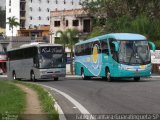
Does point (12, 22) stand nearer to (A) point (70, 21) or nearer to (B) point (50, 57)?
(A) point (70, 21)

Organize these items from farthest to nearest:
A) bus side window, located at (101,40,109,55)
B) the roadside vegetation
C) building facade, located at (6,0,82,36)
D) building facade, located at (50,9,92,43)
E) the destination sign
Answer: building facade, located at (6,0,82,36) → building facade, located at (50,9,92,43) → the roadside vegetation → the destination sign → bus side window, located at (101,40,109,55)

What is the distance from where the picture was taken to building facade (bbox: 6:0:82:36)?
139625mm

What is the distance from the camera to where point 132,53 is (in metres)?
34.8

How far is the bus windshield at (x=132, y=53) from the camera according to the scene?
3481cm

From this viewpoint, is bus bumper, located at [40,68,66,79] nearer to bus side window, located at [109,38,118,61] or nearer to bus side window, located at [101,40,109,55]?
bus side window, located at [101,40,109,55]

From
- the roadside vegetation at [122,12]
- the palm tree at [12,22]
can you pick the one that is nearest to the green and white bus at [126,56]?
the roadside vegetation at [122,12]

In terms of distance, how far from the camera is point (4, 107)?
1527 centimetres

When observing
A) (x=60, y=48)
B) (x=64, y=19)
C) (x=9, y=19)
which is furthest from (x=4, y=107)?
(x=9, y=19)

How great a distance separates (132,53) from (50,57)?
901cm

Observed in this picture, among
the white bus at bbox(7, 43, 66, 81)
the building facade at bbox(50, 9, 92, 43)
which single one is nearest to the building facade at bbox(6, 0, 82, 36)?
the building facade at bbox(50, 9, 92, 43)

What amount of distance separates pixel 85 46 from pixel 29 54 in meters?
4.85

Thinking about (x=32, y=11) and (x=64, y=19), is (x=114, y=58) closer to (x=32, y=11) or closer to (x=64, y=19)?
(x=64, y=19)

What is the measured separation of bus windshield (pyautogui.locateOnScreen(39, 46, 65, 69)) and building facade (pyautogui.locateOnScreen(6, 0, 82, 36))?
9699cm

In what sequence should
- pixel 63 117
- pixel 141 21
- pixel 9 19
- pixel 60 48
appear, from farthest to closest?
pixel 9 19
pixel 141 21
pixel 60 48
pixel 63 117
